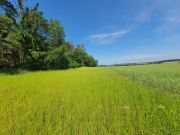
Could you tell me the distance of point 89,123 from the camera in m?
3.20

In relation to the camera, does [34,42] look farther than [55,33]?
No

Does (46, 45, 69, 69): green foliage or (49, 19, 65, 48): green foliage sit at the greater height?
(49, 19, 65, 48): green foliage

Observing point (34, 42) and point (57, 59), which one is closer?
point (34, 42)

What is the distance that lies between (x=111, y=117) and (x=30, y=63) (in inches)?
1015

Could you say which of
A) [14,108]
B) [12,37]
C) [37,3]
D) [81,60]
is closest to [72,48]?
[81,60]

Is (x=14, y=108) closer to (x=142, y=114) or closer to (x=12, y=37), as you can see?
(x=142, y=114)

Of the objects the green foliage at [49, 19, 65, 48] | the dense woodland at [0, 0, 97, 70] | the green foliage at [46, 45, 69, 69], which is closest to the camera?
the dense woodland at [0, 0, 97, 70]

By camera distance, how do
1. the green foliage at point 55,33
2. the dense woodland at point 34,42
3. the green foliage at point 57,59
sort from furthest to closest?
the green foliage at point 55,33, the green foliage at point 57,59, the dense woodland at point 34,42

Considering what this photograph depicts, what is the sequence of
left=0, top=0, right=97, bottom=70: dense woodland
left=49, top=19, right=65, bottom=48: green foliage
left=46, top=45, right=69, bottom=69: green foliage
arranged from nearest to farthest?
1. left=0, top=0, right=97, bottom=70: dense woodland
2. left=46, top=45, right=69, bottom=69: green foliage
3. left=49, top=19, right=65, bottom=48: green foliage

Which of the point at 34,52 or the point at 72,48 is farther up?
the point at 72,48

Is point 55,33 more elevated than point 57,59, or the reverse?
point 55,33

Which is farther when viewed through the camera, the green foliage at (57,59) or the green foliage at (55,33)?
the green foliage at (55,33)

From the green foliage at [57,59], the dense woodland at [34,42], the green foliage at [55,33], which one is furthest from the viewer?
the green foliage at [55,33]

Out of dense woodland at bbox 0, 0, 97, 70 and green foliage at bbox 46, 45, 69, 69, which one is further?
green foliage at bbox 46, 45, 69, 69
